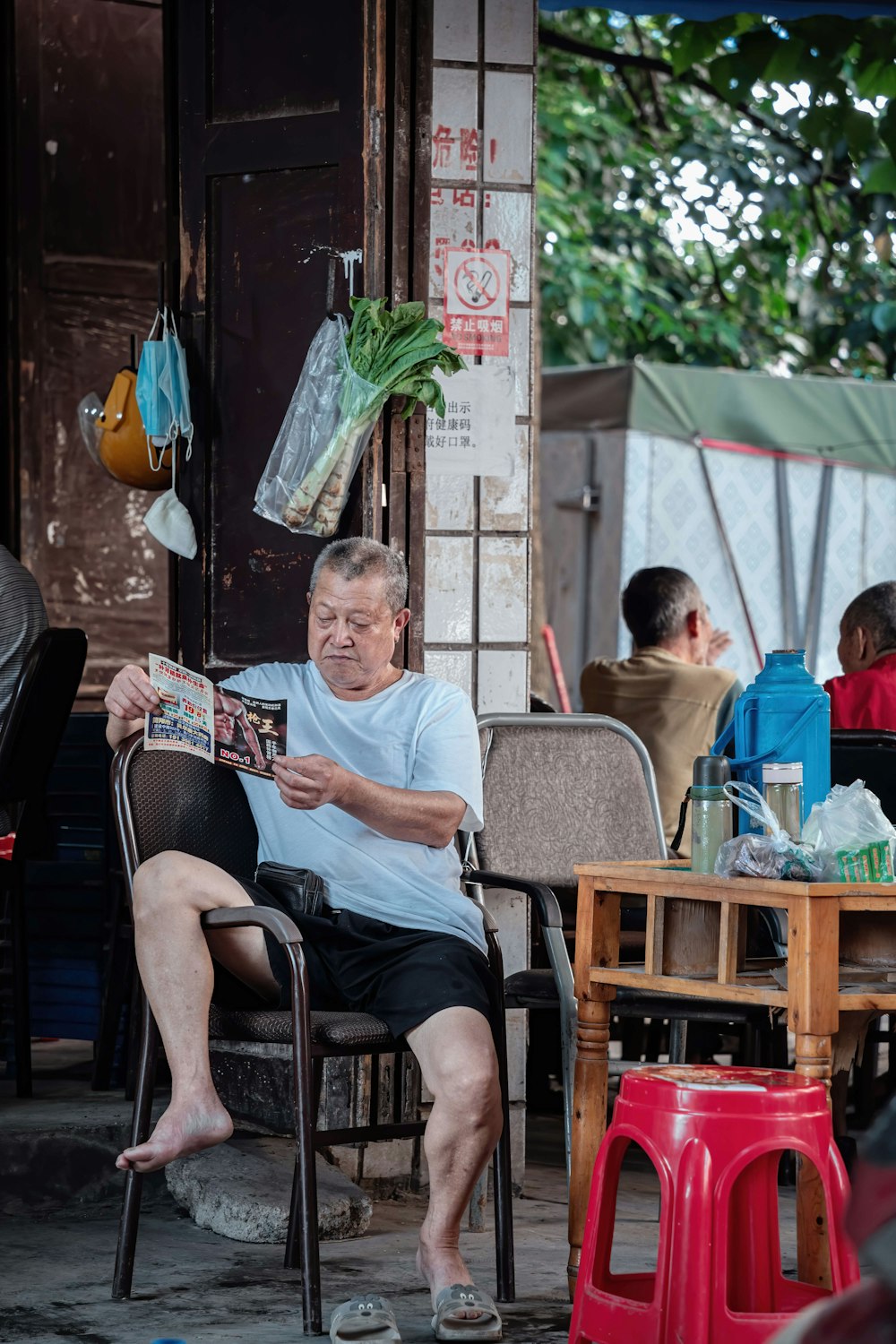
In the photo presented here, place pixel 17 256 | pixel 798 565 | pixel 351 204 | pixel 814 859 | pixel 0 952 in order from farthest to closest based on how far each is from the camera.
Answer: pixel 798 565 < pixel 17 256 < pixel 0 952 < pixel 351 204 < pixel 814 859

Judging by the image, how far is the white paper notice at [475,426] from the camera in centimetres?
435

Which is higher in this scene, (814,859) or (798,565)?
(798,565)

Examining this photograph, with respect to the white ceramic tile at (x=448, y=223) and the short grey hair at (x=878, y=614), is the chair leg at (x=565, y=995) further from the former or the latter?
the short grey hair at (x=878, y=614)

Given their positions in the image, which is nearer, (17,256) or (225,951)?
(225,951)

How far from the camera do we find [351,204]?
13.8 feet

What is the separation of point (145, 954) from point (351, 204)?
6.37ft

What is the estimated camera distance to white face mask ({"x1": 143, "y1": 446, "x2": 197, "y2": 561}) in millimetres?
4457

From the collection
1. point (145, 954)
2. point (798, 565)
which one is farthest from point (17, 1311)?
point (798, 565)

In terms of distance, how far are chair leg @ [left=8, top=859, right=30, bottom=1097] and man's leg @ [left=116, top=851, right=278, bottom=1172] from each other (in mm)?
1453

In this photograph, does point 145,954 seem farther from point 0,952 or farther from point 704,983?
point 0,952

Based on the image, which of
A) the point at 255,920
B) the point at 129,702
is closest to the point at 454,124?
the point at 129,702

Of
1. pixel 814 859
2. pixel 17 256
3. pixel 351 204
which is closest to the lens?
pixel 814 859

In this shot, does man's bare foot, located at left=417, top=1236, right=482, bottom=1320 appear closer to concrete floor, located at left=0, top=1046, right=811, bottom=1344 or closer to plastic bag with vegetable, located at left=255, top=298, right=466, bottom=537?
concrete floor, located at left=0, top=1046, right=811, bottom=1344

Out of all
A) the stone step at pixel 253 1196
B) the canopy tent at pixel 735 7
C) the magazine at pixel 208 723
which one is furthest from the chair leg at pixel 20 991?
the canopy tent at pixel 735 7
